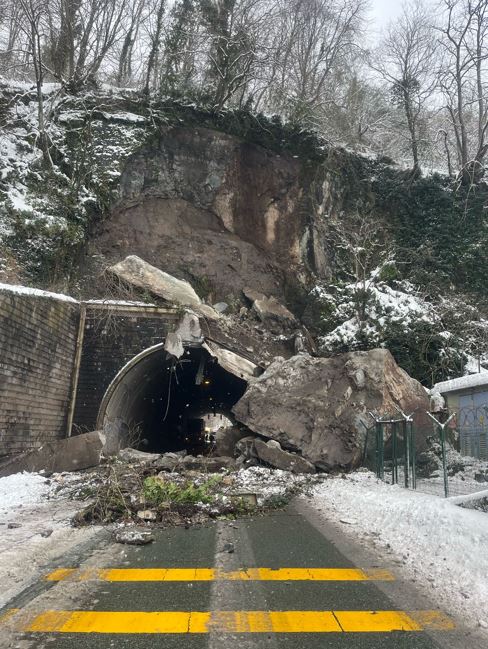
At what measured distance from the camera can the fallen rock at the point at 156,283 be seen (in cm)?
1560

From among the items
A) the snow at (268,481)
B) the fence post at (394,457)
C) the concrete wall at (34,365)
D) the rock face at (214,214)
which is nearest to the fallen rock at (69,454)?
the concrete wall at (34,365)

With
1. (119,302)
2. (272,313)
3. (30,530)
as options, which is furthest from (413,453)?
(272,313)

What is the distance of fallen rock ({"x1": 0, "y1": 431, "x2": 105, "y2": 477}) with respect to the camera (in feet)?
37.6

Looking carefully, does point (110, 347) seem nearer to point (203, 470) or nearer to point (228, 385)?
point (203, 470)

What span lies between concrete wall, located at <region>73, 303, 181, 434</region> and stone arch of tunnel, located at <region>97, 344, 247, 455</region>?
0.26m

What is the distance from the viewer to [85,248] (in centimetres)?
1797

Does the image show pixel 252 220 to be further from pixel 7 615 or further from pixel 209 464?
pixel 7 615

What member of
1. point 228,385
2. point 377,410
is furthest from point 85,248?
point 377,410

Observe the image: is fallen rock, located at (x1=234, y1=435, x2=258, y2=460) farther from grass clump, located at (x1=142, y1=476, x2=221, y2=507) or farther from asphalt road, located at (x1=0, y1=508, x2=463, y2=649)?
asphalt road, located at (x1=0, y1=508, x2=463, y2=649)

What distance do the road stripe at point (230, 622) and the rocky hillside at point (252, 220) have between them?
12.8 meters

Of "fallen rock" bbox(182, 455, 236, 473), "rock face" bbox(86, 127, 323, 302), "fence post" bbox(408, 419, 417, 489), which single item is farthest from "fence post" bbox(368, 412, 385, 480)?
"rock face" bbox(86, 127, 323, 302)

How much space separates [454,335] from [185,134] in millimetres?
13758

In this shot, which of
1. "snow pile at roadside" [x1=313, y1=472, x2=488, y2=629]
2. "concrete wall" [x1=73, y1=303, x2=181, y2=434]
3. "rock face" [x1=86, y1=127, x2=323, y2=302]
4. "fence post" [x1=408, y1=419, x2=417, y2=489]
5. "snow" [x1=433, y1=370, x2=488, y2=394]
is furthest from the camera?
"rock face" [x1=86, y1=127, x2=323, y2=302]

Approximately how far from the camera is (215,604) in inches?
161
